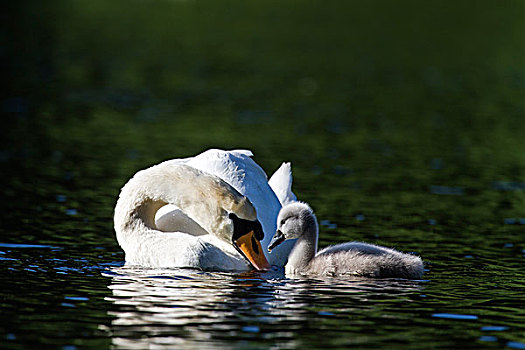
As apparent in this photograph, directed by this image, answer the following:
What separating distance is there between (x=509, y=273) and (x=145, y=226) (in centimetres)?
415

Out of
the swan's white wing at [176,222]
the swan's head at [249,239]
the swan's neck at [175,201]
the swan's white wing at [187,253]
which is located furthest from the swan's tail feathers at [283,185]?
the swan's head at [249,239]

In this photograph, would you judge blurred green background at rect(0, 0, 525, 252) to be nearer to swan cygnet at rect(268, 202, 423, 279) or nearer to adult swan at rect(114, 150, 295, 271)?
adult swan at rect(114, 150, 295, 271)

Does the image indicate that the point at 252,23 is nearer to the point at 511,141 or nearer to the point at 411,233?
the point at 511,141

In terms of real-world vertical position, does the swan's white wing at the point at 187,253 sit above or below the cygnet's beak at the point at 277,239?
below

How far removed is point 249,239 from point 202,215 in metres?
0.62

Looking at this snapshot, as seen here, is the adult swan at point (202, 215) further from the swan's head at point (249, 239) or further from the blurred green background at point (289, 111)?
the blurred green background at point (289, 111)

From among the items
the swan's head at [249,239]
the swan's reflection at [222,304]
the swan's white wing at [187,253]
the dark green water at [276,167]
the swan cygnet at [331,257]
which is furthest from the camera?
the swan's white wing at [187,253]

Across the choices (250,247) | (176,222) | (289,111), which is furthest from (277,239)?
(289,111)

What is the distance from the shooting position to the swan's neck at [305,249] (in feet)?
37.7

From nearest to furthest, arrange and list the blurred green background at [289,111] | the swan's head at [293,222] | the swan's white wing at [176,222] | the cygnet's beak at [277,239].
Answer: the swan's head at [293,222]
the cygnet's beak at [277,239]
the swan's white wing at [176,222]
the blurred green background at [289,111]

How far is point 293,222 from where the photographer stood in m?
11.5

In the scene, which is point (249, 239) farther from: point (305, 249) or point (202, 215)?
point (305, 249)

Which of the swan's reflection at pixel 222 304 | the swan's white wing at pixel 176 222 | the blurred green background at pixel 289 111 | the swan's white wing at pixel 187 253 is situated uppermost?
the blurred green background at pixel 289 111

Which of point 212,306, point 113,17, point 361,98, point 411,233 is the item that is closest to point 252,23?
point 113,17
